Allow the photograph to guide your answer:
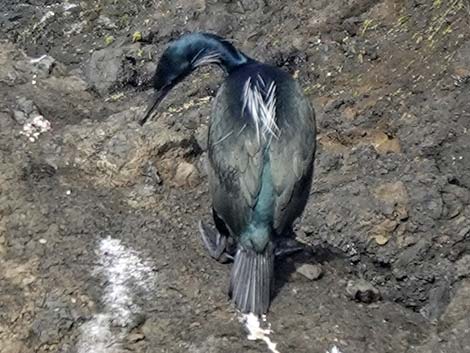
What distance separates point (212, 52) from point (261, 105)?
0.58 meters

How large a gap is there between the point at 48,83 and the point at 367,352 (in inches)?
123

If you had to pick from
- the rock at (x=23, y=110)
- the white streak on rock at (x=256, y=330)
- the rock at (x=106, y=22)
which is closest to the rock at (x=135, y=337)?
the white streak on rock at (x=256, y=330)

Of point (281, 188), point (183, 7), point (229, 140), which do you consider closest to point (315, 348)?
point (281, 188)

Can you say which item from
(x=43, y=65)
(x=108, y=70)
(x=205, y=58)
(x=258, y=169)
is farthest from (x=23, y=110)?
(x=258, y=169)

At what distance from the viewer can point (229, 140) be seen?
5082 millimetres

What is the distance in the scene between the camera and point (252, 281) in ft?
16.5

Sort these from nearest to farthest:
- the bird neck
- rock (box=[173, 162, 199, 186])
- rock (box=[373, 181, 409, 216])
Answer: the bird neck → rock (box=[373, 181, 409, 216]) → rock (box=[173, 162, 199, 186])

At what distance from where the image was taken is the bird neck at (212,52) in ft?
17.8

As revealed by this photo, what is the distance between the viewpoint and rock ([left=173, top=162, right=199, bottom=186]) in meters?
6.04

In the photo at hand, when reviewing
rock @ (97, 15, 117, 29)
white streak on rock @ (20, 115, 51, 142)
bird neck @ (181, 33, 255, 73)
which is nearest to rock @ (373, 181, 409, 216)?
bird neck @ (181, 33, 255, 73)

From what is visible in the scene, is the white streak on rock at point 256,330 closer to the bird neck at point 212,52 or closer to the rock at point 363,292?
the rock at point 363,292

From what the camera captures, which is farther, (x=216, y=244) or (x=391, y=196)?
(x=391, y=196)

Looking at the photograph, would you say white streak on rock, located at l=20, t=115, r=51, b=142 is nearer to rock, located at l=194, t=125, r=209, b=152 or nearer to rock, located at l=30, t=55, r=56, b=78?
rock, located at l=30, t=55, r=56, b=78

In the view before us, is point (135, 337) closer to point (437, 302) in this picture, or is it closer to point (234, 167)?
point (234, 167)
